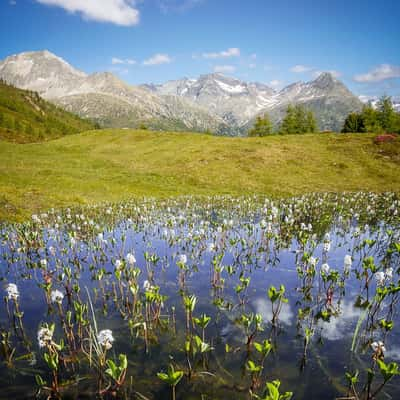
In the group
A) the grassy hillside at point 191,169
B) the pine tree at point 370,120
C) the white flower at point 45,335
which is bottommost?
the white flower at point 45,335

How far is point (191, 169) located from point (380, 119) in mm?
78784

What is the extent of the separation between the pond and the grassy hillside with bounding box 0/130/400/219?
13.0 meters

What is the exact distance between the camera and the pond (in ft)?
15.8

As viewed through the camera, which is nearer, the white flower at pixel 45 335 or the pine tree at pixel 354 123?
the white flower at pixel 45 335

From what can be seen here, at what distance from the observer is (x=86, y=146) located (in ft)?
213

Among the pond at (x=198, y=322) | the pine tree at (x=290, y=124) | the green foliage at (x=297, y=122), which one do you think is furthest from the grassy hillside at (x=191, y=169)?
the green foliage at (x=297, y=122)

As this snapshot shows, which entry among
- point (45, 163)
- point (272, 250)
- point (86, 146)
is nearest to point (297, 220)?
point (272, 250)

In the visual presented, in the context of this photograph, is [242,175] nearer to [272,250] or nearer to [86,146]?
[272,250]

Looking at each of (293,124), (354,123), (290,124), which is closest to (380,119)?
(354,123)

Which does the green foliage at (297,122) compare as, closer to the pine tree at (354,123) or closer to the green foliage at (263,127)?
the green foliage at (263,127)

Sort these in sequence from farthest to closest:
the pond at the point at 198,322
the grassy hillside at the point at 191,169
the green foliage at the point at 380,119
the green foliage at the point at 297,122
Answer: the green foliage at the point at 297,122 → the green foliage at the point at 380,119 → the grassy hillside at the point at 191,169 → the pond at the point at 198,322

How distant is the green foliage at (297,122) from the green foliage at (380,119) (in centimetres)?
1436

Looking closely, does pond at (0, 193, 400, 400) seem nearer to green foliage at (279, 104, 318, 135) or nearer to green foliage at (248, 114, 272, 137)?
green foliage at (248, 114, 272, 137)

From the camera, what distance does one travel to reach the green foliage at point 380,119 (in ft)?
290
